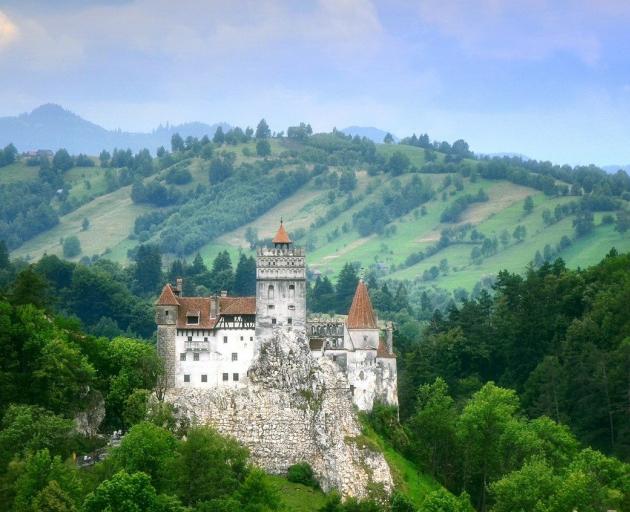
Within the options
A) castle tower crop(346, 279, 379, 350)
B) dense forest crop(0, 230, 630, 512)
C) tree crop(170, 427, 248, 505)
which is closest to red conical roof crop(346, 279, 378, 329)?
castle tower crop(346, 279, 379, 350)

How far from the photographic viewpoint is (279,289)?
103m

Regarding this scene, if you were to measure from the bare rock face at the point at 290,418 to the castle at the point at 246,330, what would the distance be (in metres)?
0.87

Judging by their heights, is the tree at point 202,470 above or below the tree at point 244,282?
below

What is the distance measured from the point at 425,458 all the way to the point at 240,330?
58.5 ft

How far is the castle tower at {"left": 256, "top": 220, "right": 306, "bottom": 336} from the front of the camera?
103m

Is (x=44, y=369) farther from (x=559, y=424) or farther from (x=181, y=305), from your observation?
(x=559, y=424)

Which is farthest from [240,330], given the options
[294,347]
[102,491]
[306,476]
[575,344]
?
[575,344]

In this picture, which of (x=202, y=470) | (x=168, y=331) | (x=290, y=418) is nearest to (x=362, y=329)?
(x=290, y=418)

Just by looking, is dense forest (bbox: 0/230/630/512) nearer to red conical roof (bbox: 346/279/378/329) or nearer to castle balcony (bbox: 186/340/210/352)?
castle balcony (bbox: 186/340/210/352)

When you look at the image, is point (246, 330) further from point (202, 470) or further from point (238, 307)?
point (202, 470)

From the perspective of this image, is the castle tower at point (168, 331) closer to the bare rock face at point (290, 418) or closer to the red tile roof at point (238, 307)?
the bare rock face at point (290, 418)

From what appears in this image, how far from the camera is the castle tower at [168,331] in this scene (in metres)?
102

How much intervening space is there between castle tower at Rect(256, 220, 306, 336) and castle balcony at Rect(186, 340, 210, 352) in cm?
374

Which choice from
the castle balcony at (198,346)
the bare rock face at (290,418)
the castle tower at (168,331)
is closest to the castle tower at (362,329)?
the bare rock face at (290,418)
